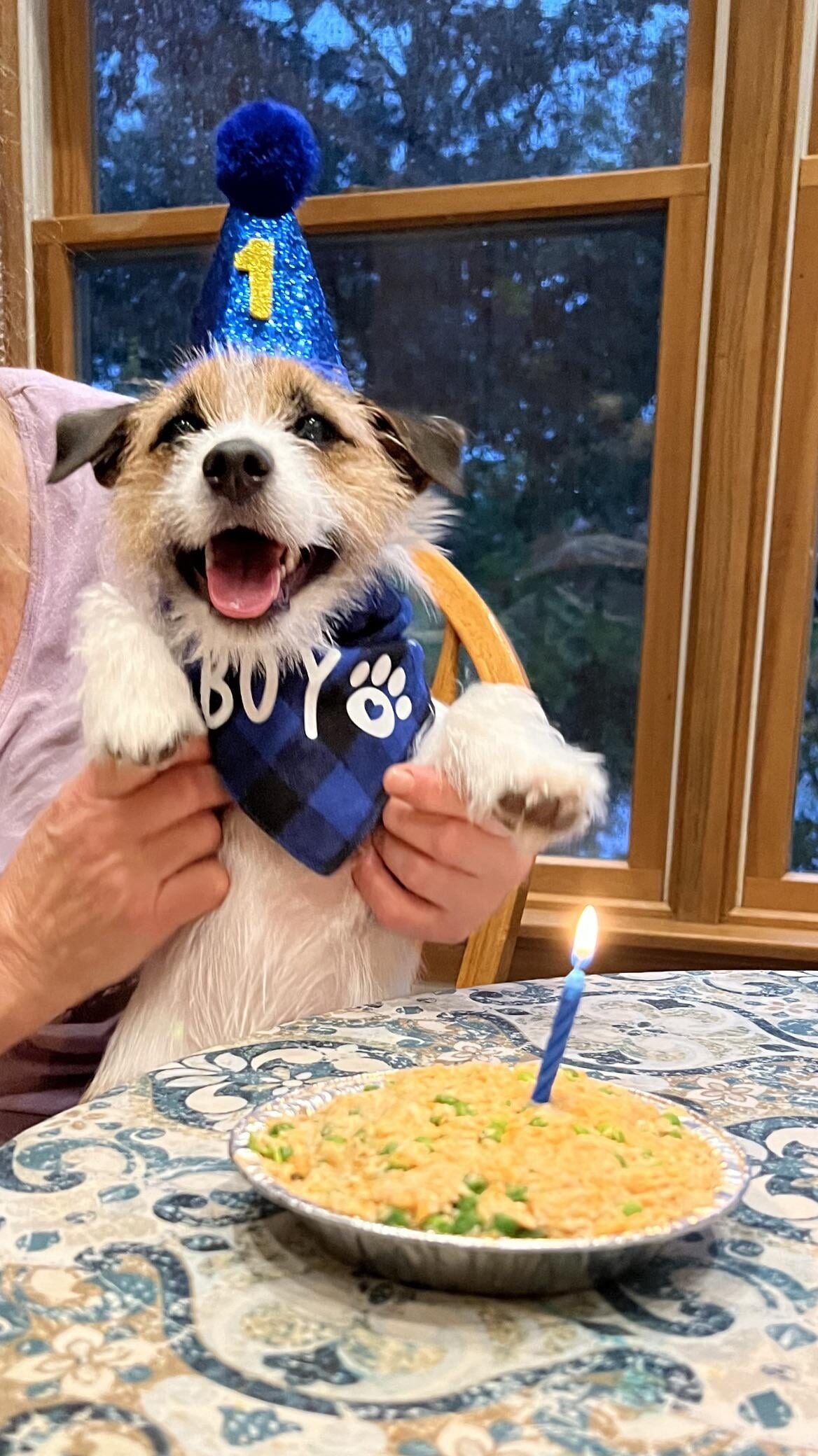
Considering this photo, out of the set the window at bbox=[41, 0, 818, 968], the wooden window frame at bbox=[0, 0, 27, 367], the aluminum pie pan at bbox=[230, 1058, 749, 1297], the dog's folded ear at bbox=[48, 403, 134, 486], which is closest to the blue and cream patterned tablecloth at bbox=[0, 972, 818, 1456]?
the aluminum pie pan at bbox=[230, 1058, 749, 1297]

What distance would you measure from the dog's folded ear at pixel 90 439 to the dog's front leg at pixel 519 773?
33cm

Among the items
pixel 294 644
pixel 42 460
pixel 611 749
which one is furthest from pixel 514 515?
pixel 294 644

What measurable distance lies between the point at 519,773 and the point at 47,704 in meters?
0.49

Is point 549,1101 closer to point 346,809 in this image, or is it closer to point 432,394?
point 346,809

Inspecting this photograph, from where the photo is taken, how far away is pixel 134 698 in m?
0.75

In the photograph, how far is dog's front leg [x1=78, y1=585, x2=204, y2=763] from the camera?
29.1 inches

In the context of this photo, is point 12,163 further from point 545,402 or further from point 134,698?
point 134,698

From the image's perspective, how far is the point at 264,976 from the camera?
812 millimetres

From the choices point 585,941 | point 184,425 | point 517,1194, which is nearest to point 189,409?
point 184,425

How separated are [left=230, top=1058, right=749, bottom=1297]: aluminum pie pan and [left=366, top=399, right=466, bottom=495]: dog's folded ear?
54 centimetres

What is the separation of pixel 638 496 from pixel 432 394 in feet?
1.21

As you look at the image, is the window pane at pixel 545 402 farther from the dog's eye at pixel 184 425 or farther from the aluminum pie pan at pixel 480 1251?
the aluminum pie pan at pixel 480 1251

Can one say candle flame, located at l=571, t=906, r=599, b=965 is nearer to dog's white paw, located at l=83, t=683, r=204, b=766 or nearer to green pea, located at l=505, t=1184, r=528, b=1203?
green pea, located at l=505, t=1184, r=528, b=1203

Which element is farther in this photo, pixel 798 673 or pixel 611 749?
pixel 611 749
